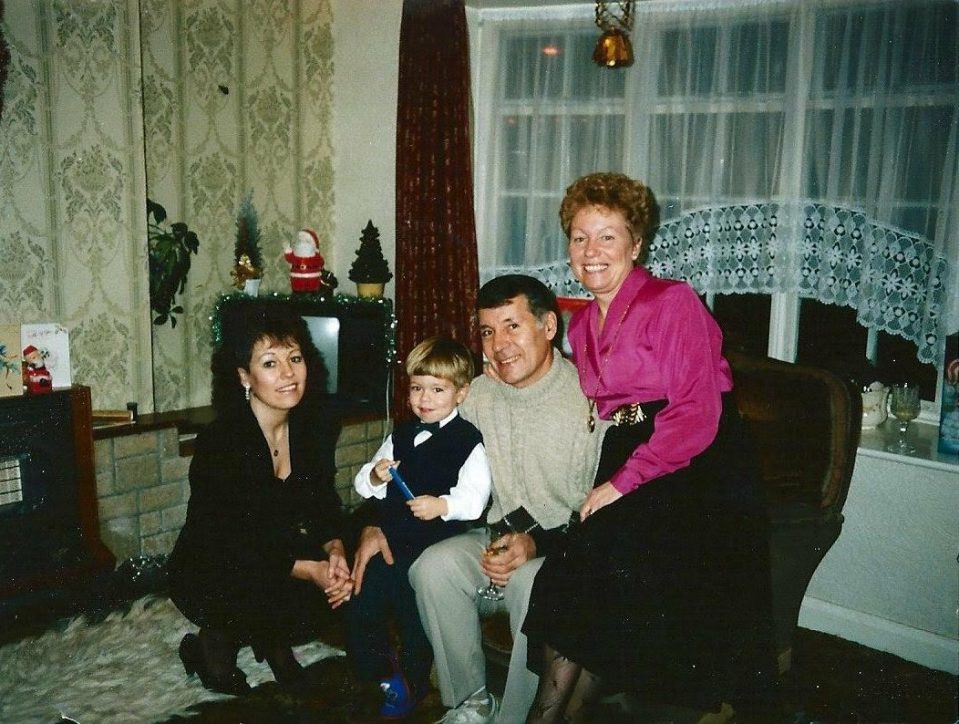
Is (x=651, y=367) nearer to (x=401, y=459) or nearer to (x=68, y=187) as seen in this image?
(x=401, y=459)

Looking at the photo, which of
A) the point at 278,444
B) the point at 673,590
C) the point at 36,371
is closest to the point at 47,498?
the point at 36,371

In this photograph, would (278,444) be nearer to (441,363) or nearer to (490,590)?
(441,363)

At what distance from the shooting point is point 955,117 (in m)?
2.58

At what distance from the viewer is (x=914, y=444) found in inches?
105

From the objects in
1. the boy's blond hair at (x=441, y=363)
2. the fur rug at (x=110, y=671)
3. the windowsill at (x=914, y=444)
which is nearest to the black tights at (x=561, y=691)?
the boy's blond hair at (x=441, y=363)

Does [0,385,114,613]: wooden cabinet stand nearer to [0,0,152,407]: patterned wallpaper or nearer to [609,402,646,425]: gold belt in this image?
[0,0,152,407]: patterned wallpaper

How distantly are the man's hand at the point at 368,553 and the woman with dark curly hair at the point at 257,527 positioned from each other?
3 centimetres

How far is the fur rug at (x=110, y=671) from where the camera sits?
2.17 m

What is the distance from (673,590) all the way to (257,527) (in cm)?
117

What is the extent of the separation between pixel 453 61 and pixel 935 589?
9.43ft

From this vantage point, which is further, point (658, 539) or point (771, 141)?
point (771, 141)

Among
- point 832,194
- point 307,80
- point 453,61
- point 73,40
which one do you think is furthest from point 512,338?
point 307,80

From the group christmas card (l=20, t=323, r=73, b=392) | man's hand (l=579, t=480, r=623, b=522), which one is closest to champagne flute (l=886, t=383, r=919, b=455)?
man's hand (l=579, t=480, r=623, b=522)

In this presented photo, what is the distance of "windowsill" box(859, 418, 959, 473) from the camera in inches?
98.3
